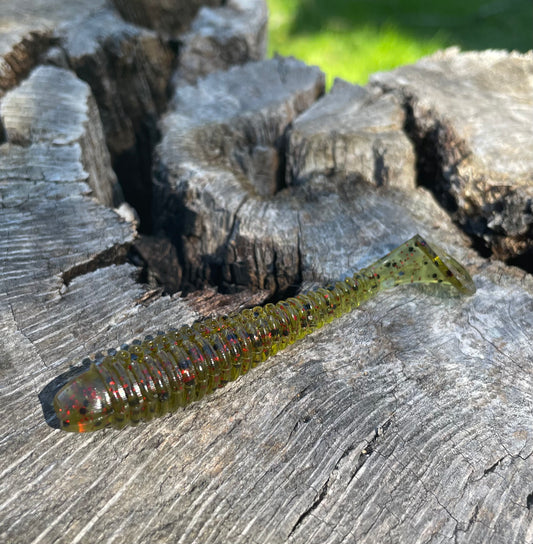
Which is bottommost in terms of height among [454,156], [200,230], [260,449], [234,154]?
[260,449]

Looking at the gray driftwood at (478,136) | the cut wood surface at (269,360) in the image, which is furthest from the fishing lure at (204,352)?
the gray driftwood at (478,136)

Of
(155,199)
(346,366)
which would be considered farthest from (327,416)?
(155,199)

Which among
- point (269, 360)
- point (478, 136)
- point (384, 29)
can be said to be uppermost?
point (384, 29)

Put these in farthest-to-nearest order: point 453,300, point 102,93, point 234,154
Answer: point 102,93 → point 234,154 → point 453,300

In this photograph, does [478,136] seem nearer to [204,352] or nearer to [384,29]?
[204,352]

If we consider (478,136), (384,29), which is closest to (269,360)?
(478,136)

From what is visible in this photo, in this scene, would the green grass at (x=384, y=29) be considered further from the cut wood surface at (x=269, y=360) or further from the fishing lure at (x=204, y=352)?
the fishing lure at (x=204, y=352)

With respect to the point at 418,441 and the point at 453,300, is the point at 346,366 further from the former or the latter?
the point at 453,300
